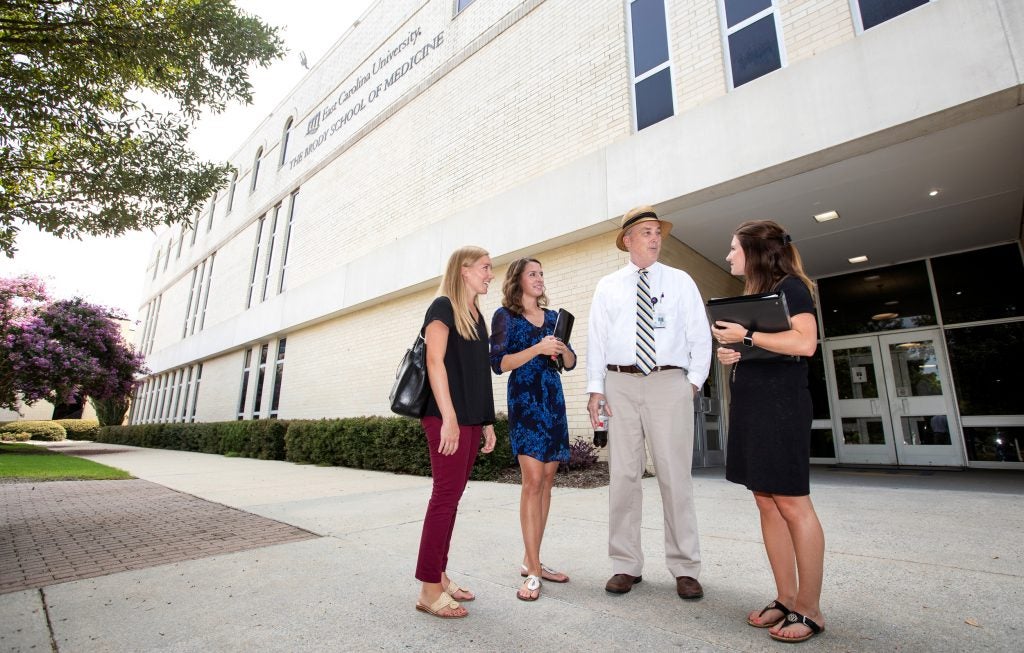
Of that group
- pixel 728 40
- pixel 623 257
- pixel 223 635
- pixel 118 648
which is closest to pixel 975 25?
pixel 728 40

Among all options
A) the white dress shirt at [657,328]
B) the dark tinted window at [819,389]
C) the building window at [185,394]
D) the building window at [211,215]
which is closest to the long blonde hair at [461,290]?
the white dress shirt at [657,328]

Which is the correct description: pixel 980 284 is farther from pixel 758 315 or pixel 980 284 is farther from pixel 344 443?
pixel 344 443

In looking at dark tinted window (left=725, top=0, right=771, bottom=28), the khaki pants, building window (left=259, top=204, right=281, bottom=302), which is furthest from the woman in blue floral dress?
building window (left=259, top=204, right=281, bottom=302)

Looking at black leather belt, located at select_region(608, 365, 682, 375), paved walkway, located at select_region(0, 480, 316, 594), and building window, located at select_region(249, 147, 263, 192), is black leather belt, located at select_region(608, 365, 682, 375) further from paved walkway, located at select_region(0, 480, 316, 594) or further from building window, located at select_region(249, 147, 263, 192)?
building window, located at select_region(249, 147, 263, 192)

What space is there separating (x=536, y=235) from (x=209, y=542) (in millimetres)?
6066

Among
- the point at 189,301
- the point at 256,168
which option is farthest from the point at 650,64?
the point at 189,301

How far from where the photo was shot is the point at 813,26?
6.18 metres

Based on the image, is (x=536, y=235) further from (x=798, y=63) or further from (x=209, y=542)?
(x=209, y=542)

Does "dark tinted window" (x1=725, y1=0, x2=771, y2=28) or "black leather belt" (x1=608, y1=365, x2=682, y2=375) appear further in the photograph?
"dark tinted window" (x1=725, y1=0, x2=771, y2=28)

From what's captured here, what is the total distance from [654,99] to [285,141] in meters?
16.6

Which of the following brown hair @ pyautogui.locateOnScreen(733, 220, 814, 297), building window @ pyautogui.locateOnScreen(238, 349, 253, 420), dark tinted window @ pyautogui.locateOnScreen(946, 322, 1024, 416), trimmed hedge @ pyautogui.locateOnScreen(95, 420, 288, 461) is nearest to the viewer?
brown hair @ pyautogui.locateOnScreen(733, 220, 814, 297)

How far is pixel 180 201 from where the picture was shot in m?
6.14

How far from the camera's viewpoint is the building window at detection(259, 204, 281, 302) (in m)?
18.0

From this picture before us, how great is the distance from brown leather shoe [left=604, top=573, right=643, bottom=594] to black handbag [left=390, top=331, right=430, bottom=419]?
1276 millimetres
